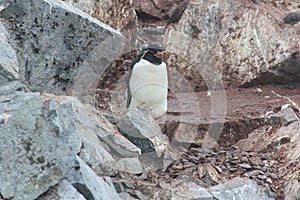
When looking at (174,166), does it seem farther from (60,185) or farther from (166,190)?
(60,185)

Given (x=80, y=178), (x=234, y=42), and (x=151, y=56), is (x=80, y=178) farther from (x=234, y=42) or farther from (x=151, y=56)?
Result: (x=234, y=42)

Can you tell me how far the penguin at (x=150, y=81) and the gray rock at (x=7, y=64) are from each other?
94.7 inches

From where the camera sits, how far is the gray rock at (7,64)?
4.52 metres

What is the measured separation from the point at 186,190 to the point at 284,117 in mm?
2427

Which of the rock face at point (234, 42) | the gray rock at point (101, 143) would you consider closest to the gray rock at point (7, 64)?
the gray rock at point (101, 143)

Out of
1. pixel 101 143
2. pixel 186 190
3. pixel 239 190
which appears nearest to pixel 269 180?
pixel 239 190

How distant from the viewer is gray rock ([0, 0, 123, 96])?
6066 millimetres

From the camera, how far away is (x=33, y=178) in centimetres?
368

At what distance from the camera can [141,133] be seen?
579cm

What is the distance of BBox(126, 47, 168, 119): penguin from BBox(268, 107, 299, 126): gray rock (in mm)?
1413

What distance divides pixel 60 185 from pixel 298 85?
6.49 m

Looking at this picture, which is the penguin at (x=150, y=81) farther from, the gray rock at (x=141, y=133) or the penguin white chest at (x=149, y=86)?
the gray rock at (x=141, y=133)

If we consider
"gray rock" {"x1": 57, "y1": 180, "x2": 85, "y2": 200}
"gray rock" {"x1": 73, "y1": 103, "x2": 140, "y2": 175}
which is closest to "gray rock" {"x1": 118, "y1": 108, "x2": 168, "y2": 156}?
"gray rock" {"x1": 73, "y1": 103, "x2": 140, "y2": 175}

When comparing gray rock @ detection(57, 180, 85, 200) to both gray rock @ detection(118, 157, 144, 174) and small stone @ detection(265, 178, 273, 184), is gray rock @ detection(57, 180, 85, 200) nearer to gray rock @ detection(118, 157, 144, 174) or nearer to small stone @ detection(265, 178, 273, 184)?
gray rock @ detection(118, 157, 144, 174)
